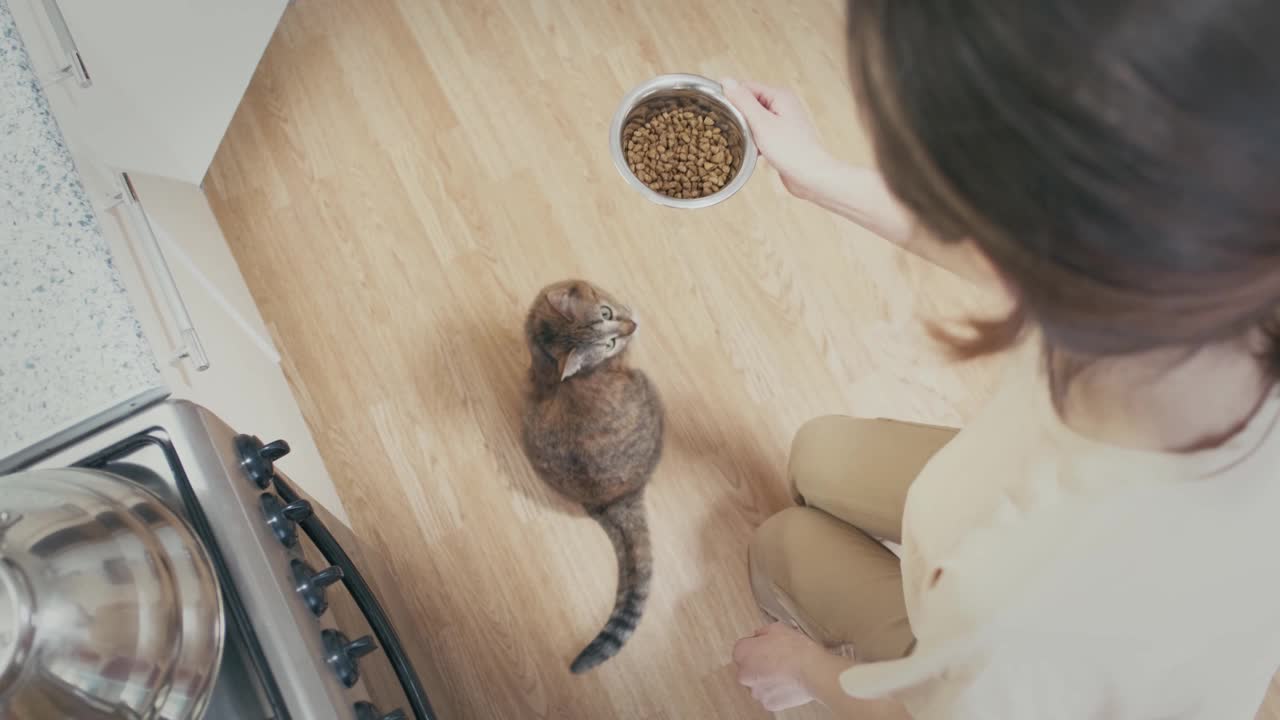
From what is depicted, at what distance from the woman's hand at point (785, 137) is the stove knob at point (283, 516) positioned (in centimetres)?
75

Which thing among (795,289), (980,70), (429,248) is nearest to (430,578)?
(429,248)

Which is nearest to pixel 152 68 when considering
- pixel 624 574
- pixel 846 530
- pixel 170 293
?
pixel 170 293

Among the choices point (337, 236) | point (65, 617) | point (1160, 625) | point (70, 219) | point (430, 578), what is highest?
point (337, 236)

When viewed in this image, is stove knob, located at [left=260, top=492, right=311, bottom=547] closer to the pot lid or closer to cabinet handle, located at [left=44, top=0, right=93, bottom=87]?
the pot lid

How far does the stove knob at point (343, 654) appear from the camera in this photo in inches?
28.6

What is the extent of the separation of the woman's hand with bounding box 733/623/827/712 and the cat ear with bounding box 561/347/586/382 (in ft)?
1.75

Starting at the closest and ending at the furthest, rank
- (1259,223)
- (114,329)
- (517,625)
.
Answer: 1. (1259,223)
2. (114,329)
3. (517,625)

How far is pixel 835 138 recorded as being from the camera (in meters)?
1.67

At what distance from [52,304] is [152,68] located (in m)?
0.70

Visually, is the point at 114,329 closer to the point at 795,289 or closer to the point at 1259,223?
the point at 1259,223

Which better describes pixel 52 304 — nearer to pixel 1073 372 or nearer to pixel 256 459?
pixel 256 459

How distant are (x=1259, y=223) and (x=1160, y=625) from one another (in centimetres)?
42

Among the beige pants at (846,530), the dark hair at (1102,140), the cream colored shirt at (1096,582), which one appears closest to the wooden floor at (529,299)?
the beige pants at (846,530)

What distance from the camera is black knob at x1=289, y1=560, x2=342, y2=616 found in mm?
737
